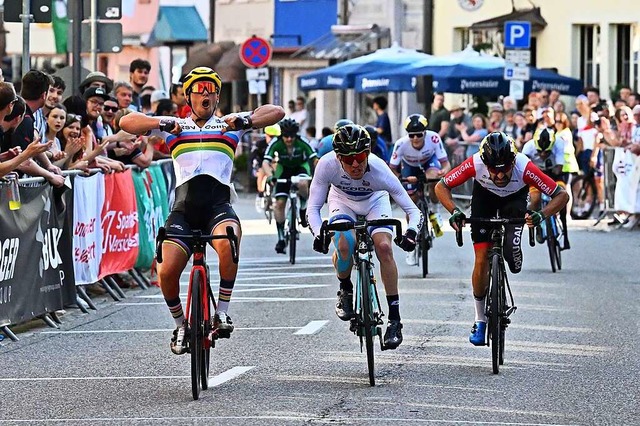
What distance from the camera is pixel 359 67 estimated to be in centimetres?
3681

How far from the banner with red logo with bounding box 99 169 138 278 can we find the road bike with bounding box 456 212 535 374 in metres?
5.53

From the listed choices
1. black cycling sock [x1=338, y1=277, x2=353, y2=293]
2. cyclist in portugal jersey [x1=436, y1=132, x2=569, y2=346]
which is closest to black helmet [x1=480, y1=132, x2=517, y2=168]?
cyclist in portugal jersey [x1=436, y1=132, x2=569, y2=346]

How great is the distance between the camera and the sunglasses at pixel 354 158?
39.5ft

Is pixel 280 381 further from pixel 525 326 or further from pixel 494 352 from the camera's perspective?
pixel 525 326

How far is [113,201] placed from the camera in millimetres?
17688

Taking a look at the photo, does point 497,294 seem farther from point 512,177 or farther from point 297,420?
point 297,420

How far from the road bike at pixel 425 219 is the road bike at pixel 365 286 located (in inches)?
297

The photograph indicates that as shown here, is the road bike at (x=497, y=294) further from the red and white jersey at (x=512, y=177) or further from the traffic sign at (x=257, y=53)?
the traffic sign at (x=257, y=53)

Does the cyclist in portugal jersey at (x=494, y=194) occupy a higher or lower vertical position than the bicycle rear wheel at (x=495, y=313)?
higher

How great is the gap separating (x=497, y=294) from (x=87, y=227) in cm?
549

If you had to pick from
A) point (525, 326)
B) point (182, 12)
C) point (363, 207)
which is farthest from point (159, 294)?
point (182, 12)

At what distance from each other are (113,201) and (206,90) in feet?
20.1

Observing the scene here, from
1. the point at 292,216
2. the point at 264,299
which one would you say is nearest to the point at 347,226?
the point at 264,299

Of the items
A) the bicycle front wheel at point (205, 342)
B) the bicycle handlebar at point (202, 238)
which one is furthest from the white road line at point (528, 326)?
the bicycle front wheel at point (205, 342)
